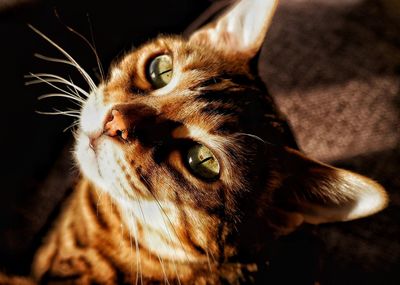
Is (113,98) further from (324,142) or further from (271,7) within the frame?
(324,142)

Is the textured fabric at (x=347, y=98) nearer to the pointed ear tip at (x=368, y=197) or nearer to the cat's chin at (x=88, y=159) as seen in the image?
the pointed ear tip at (x=368, y=197)

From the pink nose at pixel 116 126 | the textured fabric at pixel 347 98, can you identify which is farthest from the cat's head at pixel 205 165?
the textured fabric at pixel 347 98

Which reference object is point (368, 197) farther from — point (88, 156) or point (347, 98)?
point (88, 156)

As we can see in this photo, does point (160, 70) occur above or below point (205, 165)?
above

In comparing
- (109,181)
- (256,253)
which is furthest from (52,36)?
(256,253)

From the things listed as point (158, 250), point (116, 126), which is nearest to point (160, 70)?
point (116, 126)

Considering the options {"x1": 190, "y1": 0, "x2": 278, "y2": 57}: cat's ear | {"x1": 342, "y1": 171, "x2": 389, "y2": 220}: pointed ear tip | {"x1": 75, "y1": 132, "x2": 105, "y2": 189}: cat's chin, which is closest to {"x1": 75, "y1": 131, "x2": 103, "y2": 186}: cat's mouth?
{"x1": 75, "y1": 132, "x2": 105, "y2": 189}: cat's chin

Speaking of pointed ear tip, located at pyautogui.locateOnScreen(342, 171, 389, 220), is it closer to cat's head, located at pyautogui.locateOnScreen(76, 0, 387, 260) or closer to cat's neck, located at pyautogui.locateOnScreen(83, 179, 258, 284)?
cat's head, located at pyautogui.locateOnScreen(76, 0, 387, 260)
